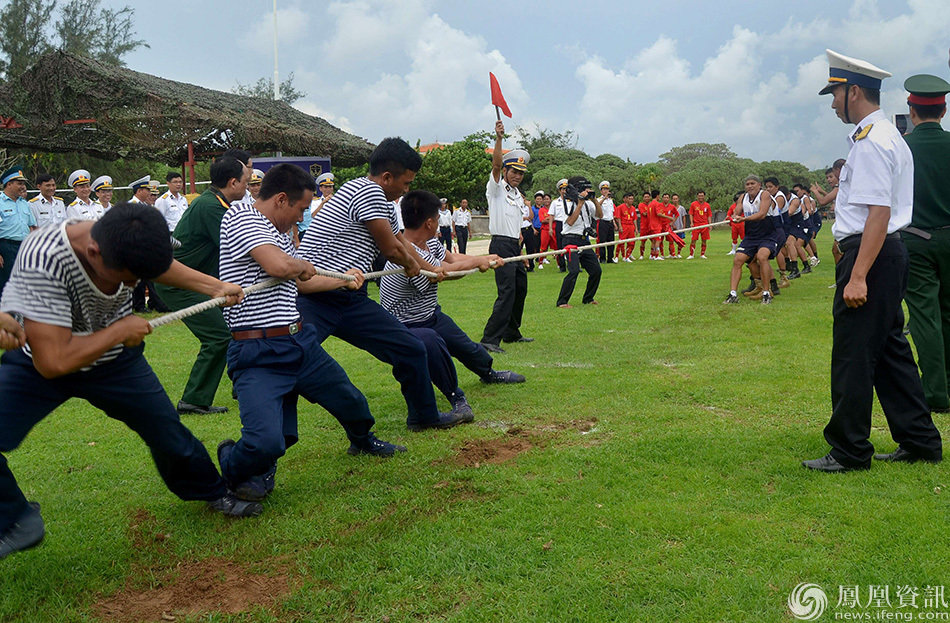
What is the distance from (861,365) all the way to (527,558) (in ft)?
7.32

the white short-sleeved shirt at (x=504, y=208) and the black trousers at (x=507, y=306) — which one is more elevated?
the white short-sleeved shirt at (x=504, y=208)

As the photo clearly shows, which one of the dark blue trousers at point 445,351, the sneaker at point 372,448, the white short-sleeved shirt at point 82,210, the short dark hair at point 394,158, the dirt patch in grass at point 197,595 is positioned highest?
the white short-sleeved shirt at point 82,210

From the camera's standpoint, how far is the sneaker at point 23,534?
3.27 meters

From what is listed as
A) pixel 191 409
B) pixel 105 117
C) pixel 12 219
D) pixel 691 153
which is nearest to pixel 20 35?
pixel 105 117

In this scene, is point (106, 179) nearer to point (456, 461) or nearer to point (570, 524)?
point (456, 461)

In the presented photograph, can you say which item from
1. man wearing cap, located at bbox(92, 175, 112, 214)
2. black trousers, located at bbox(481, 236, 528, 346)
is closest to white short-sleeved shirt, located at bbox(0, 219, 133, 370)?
black trousers, located at bbox(481, 236, 528, 346)

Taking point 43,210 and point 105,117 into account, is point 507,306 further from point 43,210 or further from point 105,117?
point 105,117

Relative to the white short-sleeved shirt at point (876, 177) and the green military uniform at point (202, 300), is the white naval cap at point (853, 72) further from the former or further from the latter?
the green military uniform at point (202, 300)

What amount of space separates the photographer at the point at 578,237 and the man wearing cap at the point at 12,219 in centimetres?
793

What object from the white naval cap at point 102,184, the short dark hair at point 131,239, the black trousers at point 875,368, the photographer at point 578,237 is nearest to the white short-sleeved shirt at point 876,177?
the black trousers at point 875,368

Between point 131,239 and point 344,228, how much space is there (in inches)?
82.8

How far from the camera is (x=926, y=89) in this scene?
5426 mm

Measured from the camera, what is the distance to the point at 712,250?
2716 centimetres

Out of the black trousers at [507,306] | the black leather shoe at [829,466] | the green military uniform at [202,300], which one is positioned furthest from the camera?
the black trousers at [507,306]
